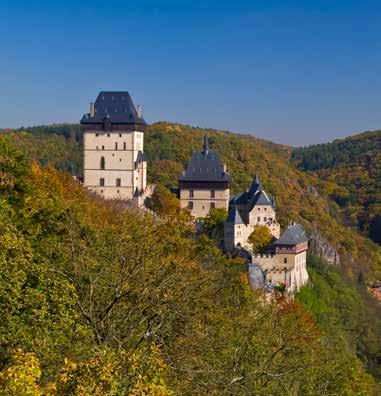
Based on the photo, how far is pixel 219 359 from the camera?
746 inches

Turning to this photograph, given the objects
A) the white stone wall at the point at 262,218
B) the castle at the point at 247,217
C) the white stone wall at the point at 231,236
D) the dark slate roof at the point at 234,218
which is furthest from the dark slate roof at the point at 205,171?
the white stone wall at the point at 231,236

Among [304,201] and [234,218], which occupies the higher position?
[304,201]

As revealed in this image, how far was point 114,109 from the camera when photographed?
68062 millimetres

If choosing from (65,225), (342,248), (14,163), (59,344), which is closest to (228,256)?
(14,163)

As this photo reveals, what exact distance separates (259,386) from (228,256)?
38.8m

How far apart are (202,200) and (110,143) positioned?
1007 cm

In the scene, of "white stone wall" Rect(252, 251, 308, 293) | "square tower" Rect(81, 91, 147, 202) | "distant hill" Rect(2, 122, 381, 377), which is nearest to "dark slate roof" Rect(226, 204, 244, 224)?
"white stone wall" Rect(252, 251, 308, 293)

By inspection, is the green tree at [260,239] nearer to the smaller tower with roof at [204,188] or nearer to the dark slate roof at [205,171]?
the smaller tower with roof at [204,188]

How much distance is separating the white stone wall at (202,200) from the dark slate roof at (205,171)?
1127 mm

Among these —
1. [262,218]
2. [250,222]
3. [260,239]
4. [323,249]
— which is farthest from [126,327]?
[323,249]

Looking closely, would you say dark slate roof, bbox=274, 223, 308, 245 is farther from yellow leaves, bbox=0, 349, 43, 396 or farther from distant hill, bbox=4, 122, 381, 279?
yellow leaves, bbox=0, 349, 43, 396

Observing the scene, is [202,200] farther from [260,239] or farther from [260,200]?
[260,239]

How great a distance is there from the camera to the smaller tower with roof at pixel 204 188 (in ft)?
226

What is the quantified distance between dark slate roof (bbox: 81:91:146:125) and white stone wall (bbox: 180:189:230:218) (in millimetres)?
8388
